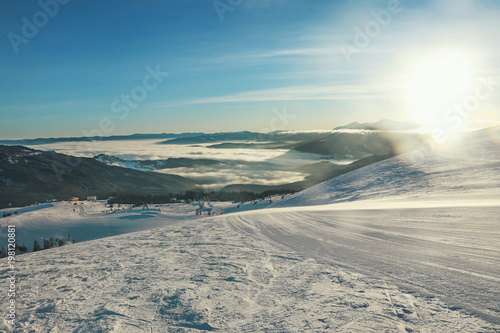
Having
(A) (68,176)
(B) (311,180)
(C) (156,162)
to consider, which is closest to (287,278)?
(B) (311,180)

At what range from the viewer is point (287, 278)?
411cm

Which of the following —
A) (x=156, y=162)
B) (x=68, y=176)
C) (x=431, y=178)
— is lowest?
(x=68, y=176)

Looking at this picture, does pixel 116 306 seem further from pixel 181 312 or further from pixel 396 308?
pixel 396 308

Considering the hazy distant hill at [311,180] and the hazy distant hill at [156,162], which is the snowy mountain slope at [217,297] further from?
the hazy distant hill at [156,162]

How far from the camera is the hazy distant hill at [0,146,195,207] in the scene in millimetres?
90062

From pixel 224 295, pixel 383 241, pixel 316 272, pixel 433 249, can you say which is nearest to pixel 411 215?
pixel 383 241

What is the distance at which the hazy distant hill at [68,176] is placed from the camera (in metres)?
90.1

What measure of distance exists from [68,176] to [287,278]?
121779 millimetres

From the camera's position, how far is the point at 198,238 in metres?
7.06

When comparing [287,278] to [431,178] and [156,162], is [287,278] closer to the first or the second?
[431,178]

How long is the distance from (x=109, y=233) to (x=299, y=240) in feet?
28.8

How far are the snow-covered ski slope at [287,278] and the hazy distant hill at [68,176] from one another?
270 feet

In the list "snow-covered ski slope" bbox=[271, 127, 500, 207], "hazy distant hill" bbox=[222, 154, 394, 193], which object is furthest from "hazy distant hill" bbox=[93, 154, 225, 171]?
"snow-covered ski slope" bbox=[271, 127, 500, 207]

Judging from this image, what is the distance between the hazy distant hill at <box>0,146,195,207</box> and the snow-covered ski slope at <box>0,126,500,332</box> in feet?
270
